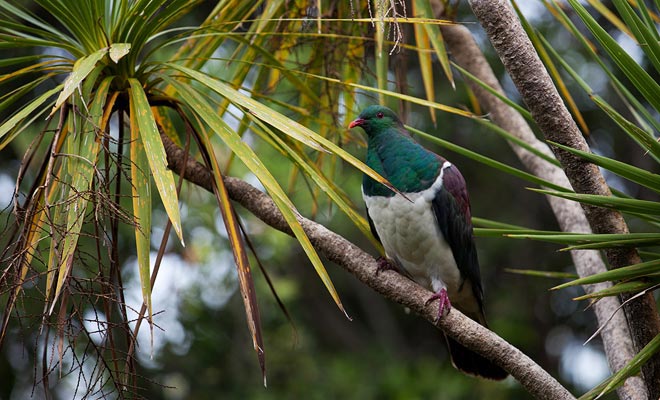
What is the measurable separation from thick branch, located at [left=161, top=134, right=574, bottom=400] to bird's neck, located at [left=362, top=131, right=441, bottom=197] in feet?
1.87

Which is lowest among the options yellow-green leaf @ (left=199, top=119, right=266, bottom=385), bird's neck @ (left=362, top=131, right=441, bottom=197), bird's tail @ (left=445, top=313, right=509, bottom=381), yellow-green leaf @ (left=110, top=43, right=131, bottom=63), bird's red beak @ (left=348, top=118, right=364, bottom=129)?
bird's tail @ (left=445, top=313, right=509, bottom=381)

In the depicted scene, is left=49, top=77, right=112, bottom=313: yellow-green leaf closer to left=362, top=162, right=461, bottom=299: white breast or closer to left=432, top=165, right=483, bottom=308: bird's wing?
left=362, top=162, right=461, bottom=299: white breast

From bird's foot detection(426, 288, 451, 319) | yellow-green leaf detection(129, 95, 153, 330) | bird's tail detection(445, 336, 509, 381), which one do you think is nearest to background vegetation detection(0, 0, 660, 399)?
yellow-green leaf detection(129, 95, 153, 330)

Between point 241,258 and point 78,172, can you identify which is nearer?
point 78,172

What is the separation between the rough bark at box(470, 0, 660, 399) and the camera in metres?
2.05

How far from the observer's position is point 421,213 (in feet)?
9.57

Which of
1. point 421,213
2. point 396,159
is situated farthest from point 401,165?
point 421,213

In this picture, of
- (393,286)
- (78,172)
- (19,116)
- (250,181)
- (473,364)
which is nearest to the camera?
(78,172)

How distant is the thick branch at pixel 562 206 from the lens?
256cm

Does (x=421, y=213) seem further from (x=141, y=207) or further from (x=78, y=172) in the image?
(x=78, y=172)

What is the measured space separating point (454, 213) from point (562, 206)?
1.29ft

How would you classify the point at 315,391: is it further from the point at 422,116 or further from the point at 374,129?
the point at 374,129

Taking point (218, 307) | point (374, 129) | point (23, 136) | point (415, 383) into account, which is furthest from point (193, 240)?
point (374, 129)

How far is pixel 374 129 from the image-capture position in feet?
10.3
